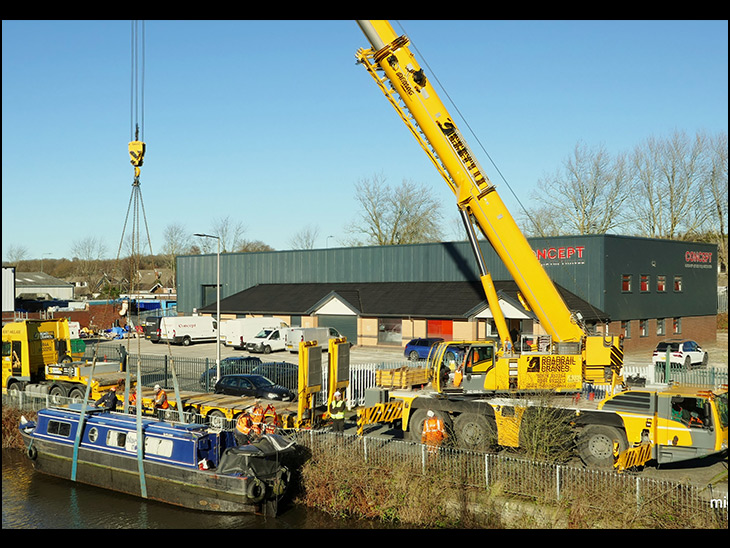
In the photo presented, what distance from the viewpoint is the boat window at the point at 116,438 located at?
18297 millimetres

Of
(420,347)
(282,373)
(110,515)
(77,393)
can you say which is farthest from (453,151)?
(420,347)

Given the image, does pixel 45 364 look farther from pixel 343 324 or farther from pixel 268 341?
pixel 343 324

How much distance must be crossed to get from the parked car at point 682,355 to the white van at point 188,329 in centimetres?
3111

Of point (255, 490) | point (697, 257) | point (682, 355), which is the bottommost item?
point (255, 490)

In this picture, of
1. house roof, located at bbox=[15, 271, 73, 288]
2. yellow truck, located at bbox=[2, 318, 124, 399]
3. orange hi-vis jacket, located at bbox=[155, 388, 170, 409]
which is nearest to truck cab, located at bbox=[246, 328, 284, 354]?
yellow truck, located at bbox=[2, 318, 124, 399]

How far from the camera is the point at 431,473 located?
1595cm

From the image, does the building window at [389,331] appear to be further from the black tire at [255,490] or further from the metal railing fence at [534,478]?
the black tire at [255,490]

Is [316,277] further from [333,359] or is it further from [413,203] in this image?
Result: [333,359]

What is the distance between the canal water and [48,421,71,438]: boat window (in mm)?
1452

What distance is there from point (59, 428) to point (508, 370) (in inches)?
509

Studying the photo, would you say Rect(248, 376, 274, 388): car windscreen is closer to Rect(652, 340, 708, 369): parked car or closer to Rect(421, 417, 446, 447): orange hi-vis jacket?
Rect(421, 417, 446, 447): orange hi-vis jacket

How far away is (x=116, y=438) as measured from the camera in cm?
1845

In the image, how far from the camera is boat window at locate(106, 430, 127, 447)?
18.3 m
